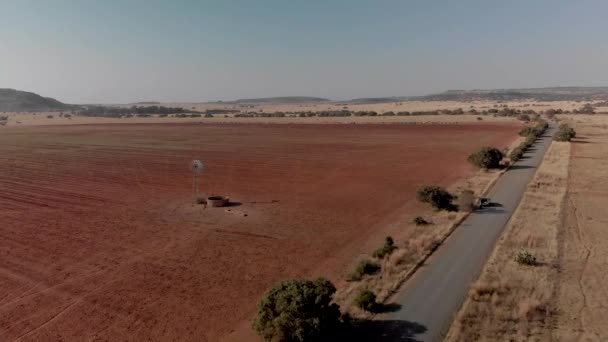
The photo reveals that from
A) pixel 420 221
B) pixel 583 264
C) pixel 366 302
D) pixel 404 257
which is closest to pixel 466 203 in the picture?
pixel 420 221

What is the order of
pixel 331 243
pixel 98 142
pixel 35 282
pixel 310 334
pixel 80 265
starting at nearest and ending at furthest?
1. pixel 310 334
2. pixel 35 282
3. pixel 80 265
4. pixel 331 243
5. pixel 98 142

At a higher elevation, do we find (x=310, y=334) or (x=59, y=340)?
(x=310, y=334)

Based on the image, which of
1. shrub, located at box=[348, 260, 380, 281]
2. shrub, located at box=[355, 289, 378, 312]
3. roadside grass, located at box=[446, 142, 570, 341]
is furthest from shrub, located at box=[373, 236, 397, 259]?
shrub, located at box=[355, 289, 378, 312]

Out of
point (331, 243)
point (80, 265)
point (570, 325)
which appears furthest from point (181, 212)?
point (570, 325)

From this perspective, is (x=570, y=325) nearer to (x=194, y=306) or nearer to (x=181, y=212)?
(x=194, y=306)

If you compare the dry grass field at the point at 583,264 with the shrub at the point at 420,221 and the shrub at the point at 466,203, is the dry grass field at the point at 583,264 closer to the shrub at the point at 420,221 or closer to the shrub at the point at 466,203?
the shrub at the point at 466,203

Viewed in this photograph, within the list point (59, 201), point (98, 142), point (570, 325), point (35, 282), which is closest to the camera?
point (570, 325)

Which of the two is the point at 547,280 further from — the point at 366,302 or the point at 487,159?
the point at 487,159
